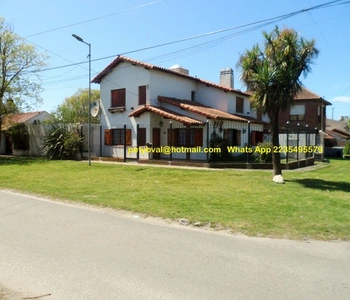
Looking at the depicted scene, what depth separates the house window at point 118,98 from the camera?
23891mm

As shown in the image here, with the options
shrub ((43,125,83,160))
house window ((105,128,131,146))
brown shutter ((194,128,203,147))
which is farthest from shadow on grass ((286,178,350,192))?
shrub ((43,125,83,160))

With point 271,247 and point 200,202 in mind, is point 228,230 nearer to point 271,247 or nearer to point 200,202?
point 271,247

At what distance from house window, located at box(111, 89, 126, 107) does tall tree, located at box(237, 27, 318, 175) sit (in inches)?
518

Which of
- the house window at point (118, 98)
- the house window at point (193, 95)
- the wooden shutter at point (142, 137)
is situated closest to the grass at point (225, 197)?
the wooden shutter at point (142, 137)

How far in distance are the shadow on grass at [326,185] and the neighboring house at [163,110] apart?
24.5 ft

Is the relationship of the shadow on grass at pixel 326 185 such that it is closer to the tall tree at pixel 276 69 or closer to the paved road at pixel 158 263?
the tall tree at pixel 276 69

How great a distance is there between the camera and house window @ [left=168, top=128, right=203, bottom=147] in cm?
1997

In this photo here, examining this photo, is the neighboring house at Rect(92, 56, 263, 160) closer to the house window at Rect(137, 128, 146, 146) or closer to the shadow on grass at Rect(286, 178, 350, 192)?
the house window at Rect(137, 128, 146, 146)

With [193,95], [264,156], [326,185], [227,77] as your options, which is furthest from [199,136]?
[227,77]

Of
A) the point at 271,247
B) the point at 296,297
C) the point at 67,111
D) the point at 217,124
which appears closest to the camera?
the point at 296,297

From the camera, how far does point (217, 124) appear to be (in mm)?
20375

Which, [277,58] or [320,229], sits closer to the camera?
[320,229]

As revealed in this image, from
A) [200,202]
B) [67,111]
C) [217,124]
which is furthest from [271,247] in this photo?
[67,111]

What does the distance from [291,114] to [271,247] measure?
109 feet
